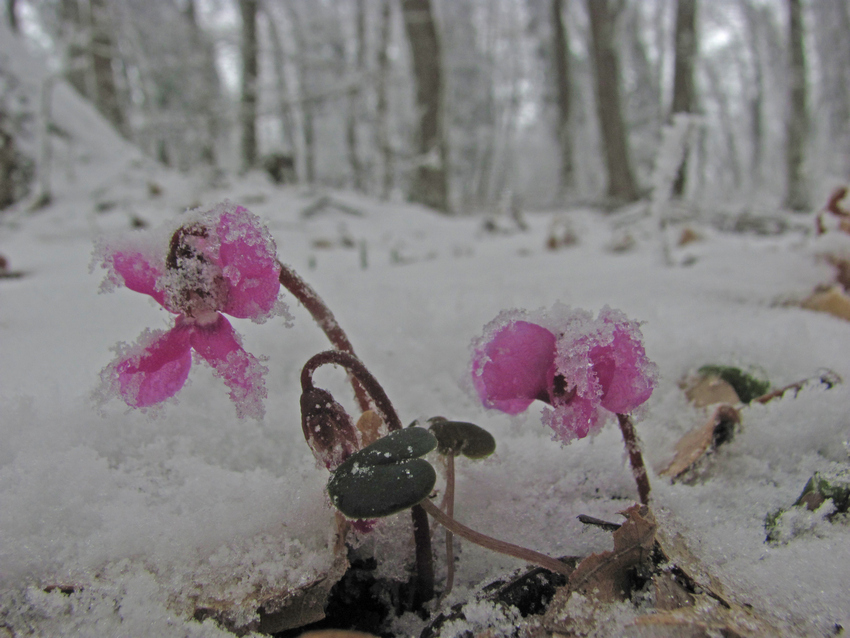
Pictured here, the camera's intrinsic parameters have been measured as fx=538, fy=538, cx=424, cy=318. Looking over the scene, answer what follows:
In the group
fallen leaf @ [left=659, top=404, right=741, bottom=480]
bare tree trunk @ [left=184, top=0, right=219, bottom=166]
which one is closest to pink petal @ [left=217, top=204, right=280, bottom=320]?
fallen leaf @ [left=659, top=404, right=741, bottom=480]

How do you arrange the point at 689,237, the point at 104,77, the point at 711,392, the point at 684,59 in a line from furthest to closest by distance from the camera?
the point at 104,77, the point at 684,59, the point at 689,237, the point at 711,392

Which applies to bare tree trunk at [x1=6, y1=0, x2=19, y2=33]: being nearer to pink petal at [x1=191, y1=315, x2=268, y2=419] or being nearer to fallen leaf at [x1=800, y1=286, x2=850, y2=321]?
pink petal at [x1=191, y1=315, x2=268, y2=419]

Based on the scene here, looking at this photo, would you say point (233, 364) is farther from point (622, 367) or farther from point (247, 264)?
point (622, 367)

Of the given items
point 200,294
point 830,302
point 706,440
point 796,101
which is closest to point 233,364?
point 200,294

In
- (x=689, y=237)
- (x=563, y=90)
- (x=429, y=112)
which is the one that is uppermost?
(x=563, y=90)

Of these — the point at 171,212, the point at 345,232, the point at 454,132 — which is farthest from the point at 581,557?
the point at 454,132

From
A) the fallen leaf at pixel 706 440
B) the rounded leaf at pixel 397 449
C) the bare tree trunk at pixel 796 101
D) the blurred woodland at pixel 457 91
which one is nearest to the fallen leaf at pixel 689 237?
the blurred woodland at pixel 457 91
